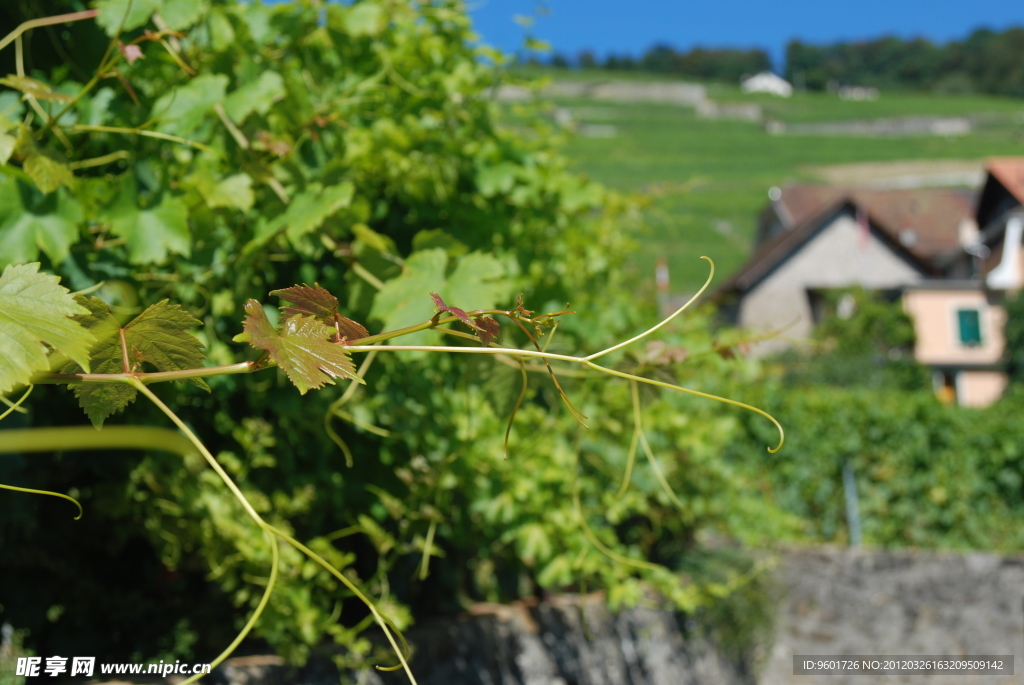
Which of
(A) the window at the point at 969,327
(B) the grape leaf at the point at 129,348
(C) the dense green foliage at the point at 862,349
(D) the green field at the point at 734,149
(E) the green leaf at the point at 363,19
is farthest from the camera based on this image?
(D) the green field at the point at 734,149

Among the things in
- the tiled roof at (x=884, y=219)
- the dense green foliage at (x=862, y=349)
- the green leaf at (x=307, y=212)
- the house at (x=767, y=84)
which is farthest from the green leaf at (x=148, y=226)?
the house at (x=767, y=84)

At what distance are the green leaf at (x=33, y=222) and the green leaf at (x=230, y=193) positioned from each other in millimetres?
211

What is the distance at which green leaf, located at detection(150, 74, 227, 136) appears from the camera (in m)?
1.47

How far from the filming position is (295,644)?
203 cm

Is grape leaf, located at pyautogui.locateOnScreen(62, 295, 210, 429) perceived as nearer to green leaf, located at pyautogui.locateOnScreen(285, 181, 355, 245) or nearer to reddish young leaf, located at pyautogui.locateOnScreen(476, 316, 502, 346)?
reddish young leaf, located at pyautogui.locateOnScreen(476, 316, 502, 346)

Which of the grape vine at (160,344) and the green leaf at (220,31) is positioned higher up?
the green leaf at (220,31)

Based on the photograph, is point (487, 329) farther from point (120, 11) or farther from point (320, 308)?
point (120, 11)

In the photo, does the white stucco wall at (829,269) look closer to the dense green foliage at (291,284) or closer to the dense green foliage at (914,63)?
the dense green foliage at (291,284)

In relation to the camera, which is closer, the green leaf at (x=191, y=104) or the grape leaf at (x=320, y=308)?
the grape leaf at (x=320, y=308)

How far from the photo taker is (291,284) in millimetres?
2049

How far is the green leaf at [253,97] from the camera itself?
1555mm

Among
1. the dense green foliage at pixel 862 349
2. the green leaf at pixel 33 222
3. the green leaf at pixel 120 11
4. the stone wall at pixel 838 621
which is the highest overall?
the dense green foliage at pixel 862 349

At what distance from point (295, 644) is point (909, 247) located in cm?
3246

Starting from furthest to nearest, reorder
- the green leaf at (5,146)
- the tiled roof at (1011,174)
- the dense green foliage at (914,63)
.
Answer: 1. the dense green foliage at (914,63)
2. the tiled roof at (1011,174)
3. the green leaf at (5,146)
